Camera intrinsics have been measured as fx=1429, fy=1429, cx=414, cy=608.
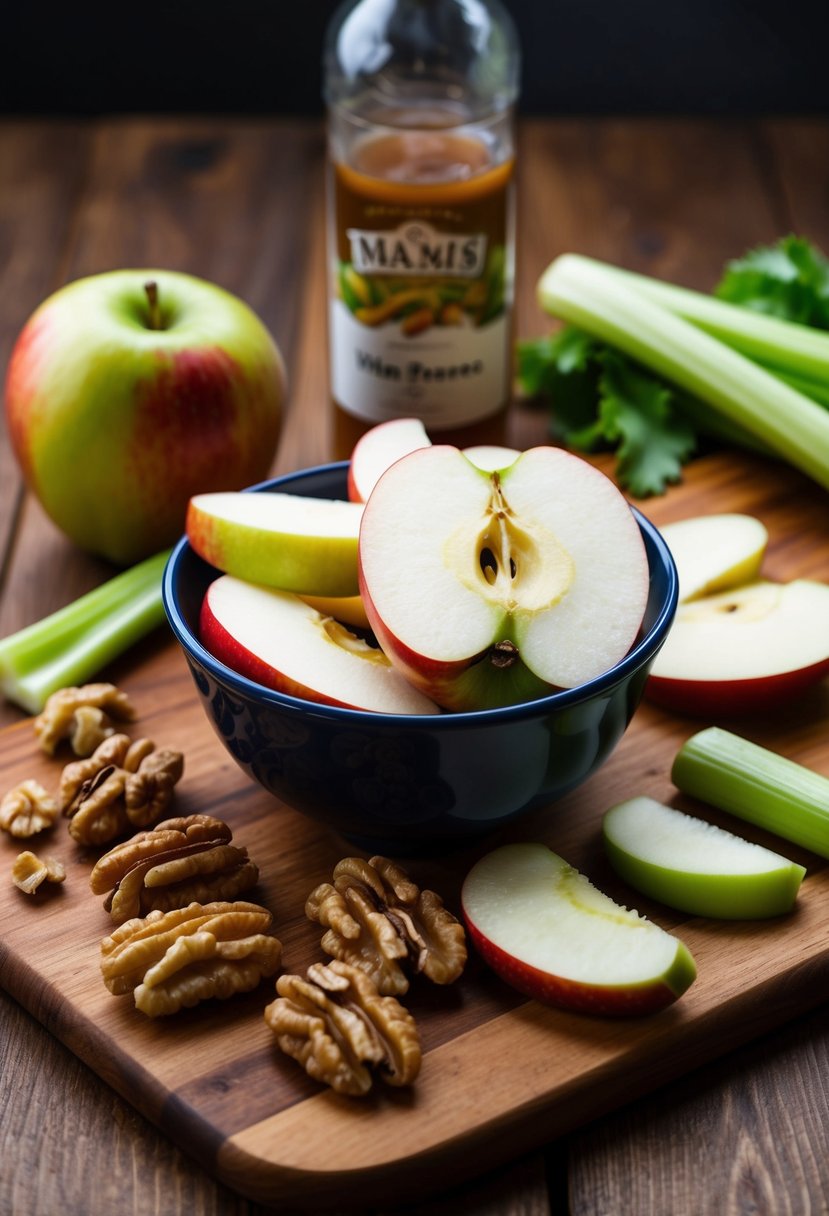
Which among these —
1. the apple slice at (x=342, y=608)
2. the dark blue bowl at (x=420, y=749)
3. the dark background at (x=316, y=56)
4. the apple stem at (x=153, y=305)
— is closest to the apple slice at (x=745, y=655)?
the dark blue bowl at (x=420, y=749)

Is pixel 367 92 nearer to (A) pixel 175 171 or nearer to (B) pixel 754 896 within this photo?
(A) pixel 175 171

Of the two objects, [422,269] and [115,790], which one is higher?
[422,269]

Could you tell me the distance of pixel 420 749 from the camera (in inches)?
35.8

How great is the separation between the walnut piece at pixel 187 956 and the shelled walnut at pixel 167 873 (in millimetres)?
30

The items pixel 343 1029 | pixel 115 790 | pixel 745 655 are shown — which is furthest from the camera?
pixel 745 655

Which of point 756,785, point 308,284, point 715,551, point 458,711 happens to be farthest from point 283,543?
point 308,284

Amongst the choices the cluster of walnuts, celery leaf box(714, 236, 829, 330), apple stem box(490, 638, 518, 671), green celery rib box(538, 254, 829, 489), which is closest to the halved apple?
apple stem box(490, 638, 518, 671)

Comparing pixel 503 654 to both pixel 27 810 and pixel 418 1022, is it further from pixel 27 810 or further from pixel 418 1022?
pixel 27 810

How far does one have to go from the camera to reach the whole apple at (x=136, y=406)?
1.36m

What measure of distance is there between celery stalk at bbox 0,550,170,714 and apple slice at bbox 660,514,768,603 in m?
0.48

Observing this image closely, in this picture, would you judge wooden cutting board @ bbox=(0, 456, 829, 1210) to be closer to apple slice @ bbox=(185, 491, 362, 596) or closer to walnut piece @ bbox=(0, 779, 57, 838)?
walnut piece @ bbox=(0, 779, 57, 838)

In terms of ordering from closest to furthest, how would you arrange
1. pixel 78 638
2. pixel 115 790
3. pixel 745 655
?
pixel 115 790, pixel 745 655, pixel 78 638

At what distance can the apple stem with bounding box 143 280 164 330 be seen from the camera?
1414 mm

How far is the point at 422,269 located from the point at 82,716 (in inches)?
23.5
